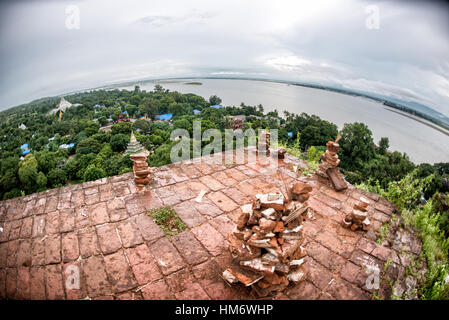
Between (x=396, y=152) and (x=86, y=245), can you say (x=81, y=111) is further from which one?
(x=396, y=152)

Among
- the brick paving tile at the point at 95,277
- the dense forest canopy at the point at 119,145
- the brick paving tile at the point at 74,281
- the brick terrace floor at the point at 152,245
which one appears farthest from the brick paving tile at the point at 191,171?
the dense forest canopy at the point at 119,145

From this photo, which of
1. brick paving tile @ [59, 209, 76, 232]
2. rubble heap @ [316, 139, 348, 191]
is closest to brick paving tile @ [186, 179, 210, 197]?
brick paving tile @ [59, 209, 76, 232]

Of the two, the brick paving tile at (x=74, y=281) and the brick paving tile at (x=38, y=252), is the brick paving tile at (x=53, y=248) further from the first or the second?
the brick paving tile at (x=74, y=281)

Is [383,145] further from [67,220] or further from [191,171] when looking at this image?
[67,220]

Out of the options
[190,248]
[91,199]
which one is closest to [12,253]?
[91,199]

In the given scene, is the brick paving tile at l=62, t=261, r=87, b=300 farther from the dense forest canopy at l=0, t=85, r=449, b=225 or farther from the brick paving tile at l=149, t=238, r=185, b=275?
the dense forest canopy at l=0, t=85, r=449, b=225
